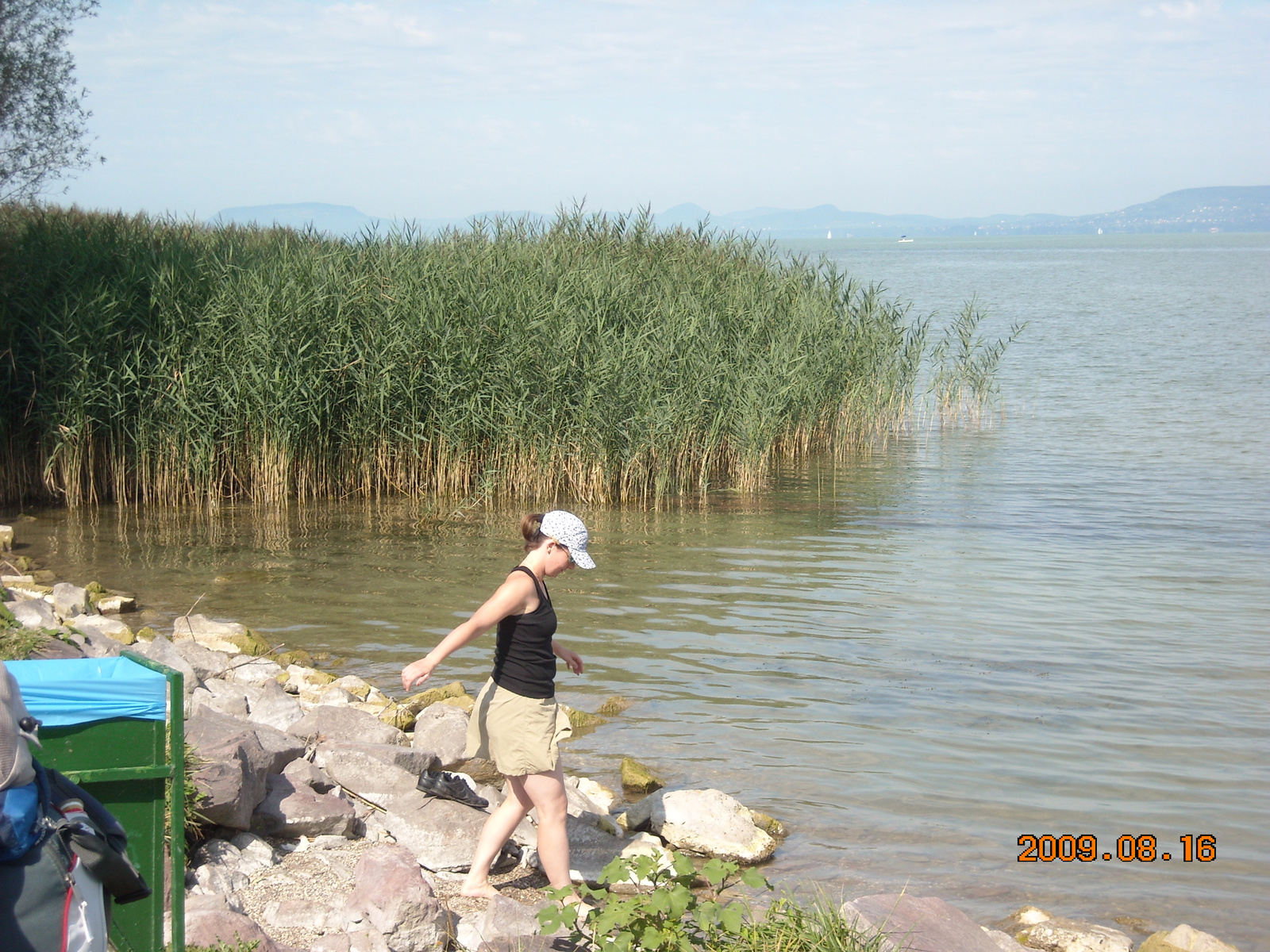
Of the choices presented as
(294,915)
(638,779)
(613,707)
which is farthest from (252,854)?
(613,707)

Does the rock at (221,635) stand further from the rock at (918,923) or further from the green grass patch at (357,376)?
the rock at (918,923)

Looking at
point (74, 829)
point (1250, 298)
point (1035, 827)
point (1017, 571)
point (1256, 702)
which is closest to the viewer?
point (74, 829)

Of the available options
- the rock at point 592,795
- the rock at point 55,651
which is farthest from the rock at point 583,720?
the rock at point 55,651

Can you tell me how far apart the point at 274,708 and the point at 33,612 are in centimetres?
211

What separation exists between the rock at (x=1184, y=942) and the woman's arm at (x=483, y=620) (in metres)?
2.70

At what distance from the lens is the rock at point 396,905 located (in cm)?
369

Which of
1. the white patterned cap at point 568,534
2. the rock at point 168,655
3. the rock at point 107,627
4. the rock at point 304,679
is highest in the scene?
the white patterned cap at point 568,534

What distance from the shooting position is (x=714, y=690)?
7270mm

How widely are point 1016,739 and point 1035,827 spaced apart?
111cm

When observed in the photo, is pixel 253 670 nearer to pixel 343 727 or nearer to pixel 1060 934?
pixel 343 727

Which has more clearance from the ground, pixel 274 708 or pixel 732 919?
pixel 732 919

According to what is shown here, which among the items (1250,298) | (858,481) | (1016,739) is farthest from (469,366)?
(1250,298)

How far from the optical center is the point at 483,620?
4133 millimetres

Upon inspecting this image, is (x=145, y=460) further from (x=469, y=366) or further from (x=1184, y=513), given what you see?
(x=1184, y=513)
